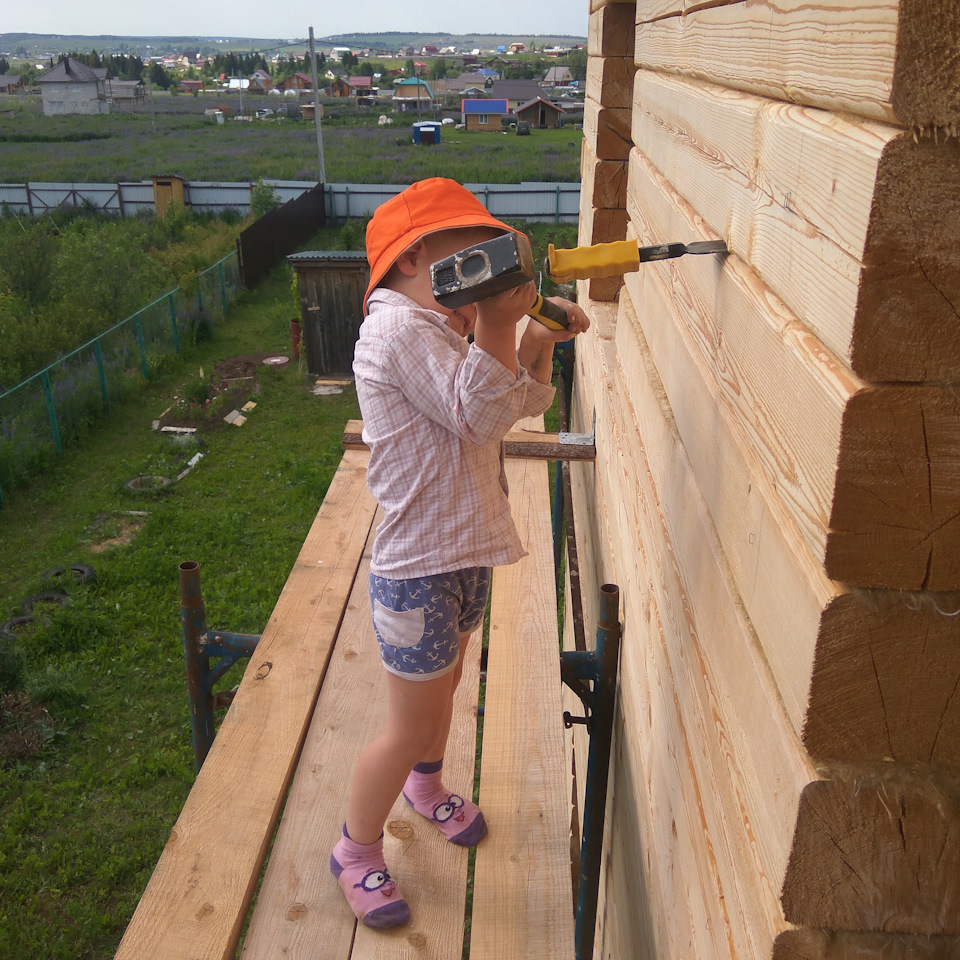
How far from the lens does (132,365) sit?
44.3ft

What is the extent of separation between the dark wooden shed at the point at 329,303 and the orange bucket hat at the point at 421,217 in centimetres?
1133

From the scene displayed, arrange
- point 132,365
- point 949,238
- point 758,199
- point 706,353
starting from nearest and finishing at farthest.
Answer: point 949,238 → point 758,199 → point 706,353 → point 132,365

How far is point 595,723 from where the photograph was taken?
2.59 metres

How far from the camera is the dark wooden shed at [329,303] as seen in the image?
520 inches

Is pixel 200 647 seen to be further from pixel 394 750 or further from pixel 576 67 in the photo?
pixel 576 67

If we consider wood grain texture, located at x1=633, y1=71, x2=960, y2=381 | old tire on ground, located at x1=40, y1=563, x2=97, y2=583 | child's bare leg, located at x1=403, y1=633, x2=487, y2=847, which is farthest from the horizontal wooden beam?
old tire on ground, located at x1=40, y1=563, x2=97, y2=583

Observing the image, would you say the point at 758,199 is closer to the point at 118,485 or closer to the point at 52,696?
the point at 52,696

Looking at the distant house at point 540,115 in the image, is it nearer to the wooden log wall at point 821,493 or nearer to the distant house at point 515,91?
the distant house at point 515,91

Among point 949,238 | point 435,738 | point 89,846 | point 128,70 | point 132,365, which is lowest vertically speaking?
point 89,846

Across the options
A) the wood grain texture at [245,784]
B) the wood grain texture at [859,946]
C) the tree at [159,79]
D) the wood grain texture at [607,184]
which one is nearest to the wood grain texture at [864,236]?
the wood grain texture at [859,946]

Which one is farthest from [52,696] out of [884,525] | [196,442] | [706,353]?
[884,525]

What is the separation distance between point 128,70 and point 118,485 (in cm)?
10835

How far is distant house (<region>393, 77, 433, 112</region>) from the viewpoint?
226 feet

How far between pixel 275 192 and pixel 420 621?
2831 centimetres
